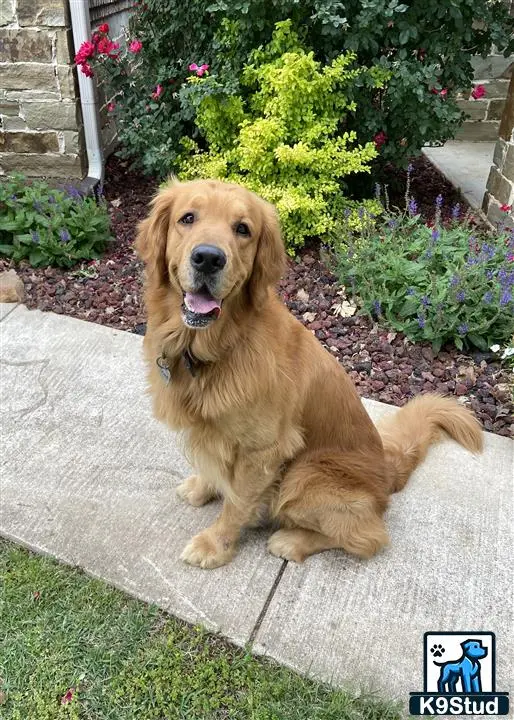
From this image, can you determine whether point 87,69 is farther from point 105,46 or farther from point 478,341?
point 478,341

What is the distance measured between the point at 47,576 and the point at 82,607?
24cm

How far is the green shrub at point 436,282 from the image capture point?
3.73 metres

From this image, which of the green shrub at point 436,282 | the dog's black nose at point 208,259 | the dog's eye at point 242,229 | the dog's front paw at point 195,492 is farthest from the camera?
the green shrub at point 436,282

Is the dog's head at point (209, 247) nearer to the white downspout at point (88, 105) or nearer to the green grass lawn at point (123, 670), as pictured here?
the green grass lawn at point (123, 670)

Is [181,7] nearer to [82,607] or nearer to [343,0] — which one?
[343,0]

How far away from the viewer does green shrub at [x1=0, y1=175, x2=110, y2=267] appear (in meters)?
4.59

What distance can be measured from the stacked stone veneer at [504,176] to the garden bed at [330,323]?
63 centimetres

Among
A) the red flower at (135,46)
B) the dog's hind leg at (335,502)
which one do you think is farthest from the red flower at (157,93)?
the dog's hind leg at (335,502)

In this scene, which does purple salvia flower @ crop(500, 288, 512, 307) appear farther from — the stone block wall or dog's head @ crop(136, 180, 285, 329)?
the stone block wall

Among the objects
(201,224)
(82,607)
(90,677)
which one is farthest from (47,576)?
(201,224)

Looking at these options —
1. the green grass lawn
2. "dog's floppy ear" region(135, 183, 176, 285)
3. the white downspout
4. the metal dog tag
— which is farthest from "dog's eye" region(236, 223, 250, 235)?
the white downspout

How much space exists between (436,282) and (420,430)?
136 cm

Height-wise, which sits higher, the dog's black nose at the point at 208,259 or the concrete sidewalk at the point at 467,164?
the dog's black nose at the point at 208,259

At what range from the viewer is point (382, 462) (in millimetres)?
2562
